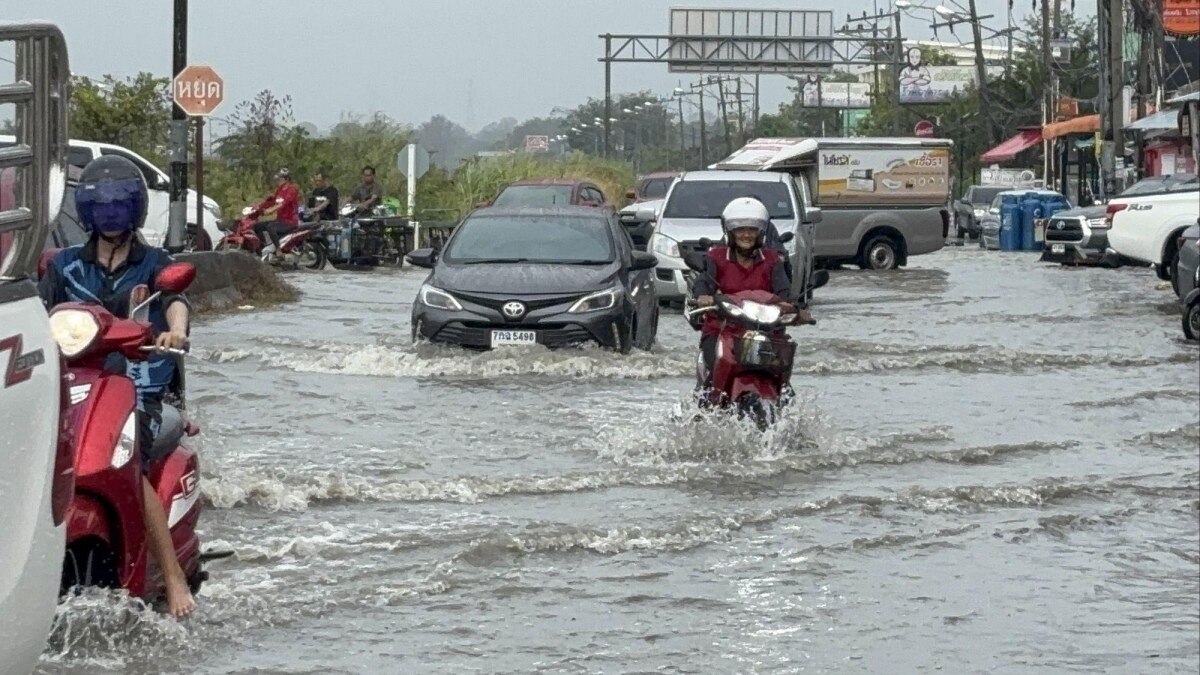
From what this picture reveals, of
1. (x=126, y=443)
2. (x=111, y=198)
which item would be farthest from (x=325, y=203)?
(x=126, y=443)

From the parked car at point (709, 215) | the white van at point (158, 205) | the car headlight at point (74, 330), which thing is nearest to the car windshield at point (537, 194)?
the white van at point (158, 205)

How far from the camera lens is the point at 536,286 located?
16.5 meters

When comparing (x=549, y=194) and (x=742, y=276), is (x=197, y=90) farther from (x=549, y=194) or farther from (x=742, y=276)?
(x=742, y=276)

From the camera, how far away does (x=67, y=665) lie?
6238 mm

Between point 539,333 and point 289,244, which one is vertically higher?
point 289,244

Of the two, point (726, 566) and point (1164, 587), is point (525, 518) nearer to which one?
point (726, 566)

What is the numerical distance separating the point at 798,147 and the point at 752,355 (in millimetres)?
28946

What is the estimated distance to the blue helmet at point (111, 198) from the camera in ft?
21.0

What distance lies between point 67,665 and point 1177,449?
7.95 metres

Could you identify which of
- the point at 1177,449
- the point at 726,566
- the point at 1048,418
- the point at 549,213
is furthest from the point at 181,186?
the point at 726,566

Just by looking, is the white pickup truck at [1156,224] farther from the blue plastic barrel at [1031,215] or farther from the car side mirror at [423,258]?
the blue plastic barrel at [1031,215]

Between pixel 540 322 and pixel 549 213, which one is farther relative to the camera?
pixel 549 213

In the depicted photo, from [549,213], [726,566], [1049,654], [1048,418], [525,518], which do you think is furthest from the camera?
[549,213]

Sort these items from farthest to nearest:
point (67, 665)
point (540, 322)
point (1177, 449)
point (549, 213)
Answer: point (549, 213), point (540, 322), point (1177, 449), point (67, 665)
